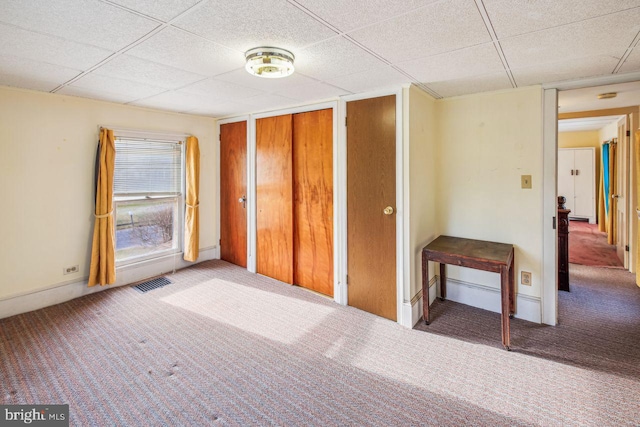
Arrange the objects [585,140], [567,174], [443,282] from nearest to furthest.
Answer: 1. [443,282]
2. [585,140]
3. [567,174]

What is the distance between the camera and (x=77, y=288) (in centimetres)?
346

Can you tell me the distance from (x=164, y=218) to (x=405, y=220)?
3.22 m

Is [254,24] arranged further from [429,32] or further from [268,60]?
[429,32]

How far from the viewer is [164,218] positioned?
432cm

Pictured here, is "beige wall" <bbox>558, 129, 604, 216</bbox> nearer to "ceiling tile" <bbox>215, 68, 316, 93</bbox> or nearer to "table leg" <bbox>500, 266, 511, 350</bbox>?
"table leg" <bbox>500, 266, 511, 350</bbox>

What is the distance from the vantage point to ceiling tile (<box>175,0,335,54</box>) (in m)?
1.47

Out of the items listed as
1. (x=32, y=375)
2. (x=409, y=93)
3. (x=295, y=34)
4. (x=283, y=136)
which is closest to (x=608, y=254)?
(x=409, y=93)

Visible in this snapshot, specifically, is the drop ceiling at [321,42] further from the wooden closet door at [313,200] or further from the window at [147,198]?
the window at [147,198]

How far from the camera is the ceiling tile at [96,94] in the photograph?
3005mm

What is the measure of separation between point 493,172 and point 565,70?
0.99 metres

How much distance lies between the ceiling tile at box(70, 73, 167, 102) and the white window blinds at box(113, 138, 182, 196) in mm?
822

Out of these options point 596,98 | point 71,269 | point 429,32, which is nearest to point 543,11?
point 429,32

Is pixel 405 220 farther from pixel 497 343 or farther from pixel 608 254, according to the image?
pixel 608 254

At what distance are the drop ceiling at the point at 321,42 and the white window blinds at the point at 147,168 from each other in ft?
3.28
